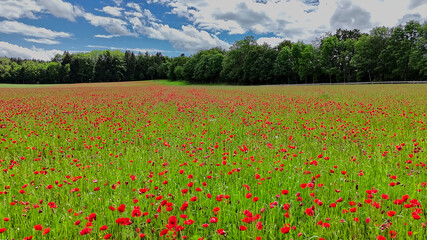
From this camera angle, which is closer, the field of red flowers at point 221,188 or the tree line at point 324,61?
the field of red flowers at point 221,188

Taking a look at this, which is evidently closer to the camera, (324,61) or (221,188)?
(221,188)

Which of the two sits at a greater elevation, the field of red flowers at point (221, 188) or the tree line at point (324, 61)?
the tree line at point (324, 61)

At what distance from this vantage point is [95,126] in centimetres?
803

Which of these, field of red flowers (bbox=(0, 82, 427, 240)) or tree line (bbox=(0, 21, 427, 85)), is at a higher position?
tree line (bbox=(0, 21, 427, 85))

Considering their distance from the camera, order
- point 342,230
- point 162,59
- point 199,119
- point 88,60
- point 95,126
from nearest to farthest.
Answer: point 342,230 → point 95,126 → point 199,119 → point 88,60 → point 162,59

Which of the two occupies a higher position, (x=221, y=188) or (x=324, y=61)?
(x=324, y=61)

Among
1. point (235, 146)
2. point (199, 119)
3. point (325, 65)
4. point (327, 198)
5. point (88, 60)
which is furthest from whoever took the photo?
point (88, 60)

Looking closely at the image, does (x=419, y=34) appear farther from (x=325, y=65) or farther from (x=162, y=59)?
(x=162, y=59)

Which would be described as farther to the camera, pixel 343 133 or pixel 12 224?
pixel 343 133

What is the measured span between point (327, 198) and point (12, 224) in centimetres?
375

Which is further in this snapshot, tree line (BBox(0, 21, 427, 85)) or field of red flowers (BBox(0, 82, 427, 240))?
tree line (BBox(0, 21, 427, 85))

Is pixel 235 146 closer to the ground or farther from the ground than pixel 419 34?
closer to the ground

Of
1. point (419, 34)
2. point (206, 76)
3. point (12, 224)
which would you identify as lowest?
point (12, 224)

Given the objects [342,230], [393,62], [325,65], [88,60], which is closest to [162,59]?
[88,60]
